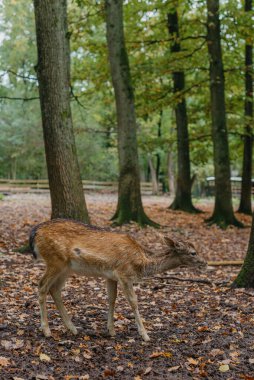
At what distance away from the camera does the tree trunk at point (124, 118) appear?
542 inches

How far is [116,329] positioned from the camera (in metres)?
5.83

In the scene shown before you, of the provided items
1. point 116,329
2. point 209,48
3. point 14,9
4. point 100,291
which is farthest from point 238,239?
→ point 14,9

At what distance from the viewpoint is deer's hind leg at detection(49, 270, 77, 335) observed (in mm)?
5539

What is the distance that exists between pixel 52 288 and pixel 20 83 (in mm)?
33270

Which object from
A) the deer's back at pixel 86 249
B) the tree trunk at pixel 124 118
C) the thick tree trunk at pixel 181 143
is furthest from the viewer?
the thick tree trunk at pixel 181 143

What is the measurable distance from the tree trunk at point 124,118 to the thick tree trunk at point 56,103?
4524 mm

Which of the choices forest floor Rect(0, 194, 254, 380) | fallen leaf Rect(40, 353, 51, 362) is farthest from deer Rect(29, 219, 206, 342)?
fallen leaf Rect(40, 353, 51, 362)

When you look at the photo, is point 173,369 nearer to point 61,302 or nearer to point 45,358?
point 45,358

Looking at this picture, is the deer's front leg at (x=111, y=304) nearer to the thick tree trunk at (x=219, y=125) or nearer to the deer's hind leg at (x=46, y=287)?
the deer's hind leg at (x=46, y=287)

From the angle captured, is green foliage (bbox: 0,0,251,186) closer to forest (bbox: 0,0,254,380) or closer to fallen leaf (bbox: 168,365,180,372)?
forest (bbox: 0,0,254,380)

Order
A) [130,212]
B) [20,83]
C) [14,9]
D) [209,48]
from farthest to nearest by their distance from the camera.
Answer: [20,83] < [14,9] < [209,48] < [130,212]

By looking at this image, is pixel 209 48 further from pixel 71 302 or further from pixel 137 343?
pixel 137 343

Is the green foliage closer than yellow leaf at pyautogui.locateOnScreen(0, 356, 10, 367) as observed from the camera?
No

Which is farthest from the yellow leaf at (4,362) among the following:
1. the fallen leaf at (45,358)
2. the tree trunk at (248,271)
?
→ the tree trunk at (248,271)
